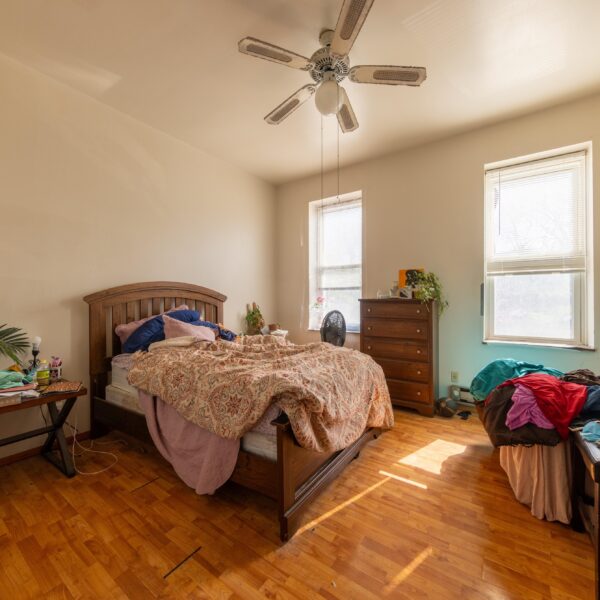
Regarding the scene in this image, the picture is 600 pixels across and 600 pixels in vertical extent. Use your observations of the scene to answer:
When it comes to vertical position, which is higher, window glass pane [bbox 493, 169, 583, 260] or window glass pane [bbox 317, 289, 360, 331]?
window glass pane [bbox 493, 169, 583, 260]

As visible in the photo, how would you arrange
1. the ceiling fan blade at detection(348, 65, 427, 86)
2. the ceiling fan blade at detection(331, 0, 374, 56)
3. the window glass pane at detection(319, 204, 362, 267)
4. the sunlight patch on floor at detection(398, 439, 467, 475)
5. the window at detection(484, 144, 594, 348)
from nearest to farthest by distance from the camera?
the ceiling fan blade at detection(331, 0, 374, 56) → the ceiling fan blade at detection(348, 65, 427, 86) → the sunlight patch on floor at detection(398, 439, 467, 475) → the window at detection(484, 144, 594, 348) → the window glass pane at detection(319, 204, 362, 267)

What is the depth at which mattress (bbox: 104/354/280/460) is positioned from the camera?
1.50 meters

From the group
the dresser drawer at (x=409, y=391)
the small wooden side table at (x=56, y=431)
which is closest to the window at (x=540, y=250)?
the dresser drawer at (x=409, y=391)

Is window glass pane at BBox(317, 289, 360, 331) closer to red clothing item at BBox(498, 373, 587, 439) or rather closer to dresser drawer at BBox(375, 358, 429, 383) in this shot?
dresser drawer at BBox(375, 358, 429, 383)

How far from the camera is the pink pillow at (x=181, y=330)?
2.55 m

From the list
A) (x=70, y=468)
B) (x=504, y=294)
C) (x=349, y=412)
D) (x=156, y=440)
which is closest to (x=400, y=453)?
(x=349, y=412)

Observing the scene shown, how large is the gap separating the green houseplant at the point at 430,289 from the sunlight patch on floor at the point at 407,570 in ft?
6.74

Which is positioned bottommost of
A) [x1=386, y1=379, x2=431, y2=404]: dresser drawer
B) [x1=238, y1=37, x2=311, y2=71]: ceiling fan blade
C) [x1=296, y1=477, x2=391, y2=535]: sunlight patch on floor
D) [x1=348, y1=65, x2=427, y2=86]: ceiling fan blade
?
[x1=296, y1=477, x2=391, y2=535]: sunlight patch on floor

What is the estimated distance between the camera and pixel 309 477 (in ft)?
5.41

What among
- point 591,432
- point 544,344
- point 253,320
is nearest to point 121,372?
point 253,320

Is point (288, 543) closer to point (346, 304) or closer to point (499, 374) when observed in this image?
point (499, 374)

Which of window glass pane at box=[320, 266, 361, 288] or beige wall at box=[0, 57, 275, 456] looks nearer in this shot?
beige wall at box=[0, 57, 275, 456]

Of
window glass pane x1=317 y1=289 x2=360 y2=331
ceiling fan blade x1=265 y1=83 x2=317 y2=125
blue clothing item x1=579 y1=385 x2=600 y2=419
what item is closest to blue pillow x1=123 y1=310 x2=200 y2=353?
ceiling fan blade x1=265 y1=83 x2=317 y2=125

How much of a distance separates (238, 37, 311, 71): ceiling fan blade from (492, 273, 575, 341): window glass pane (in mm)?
2647
